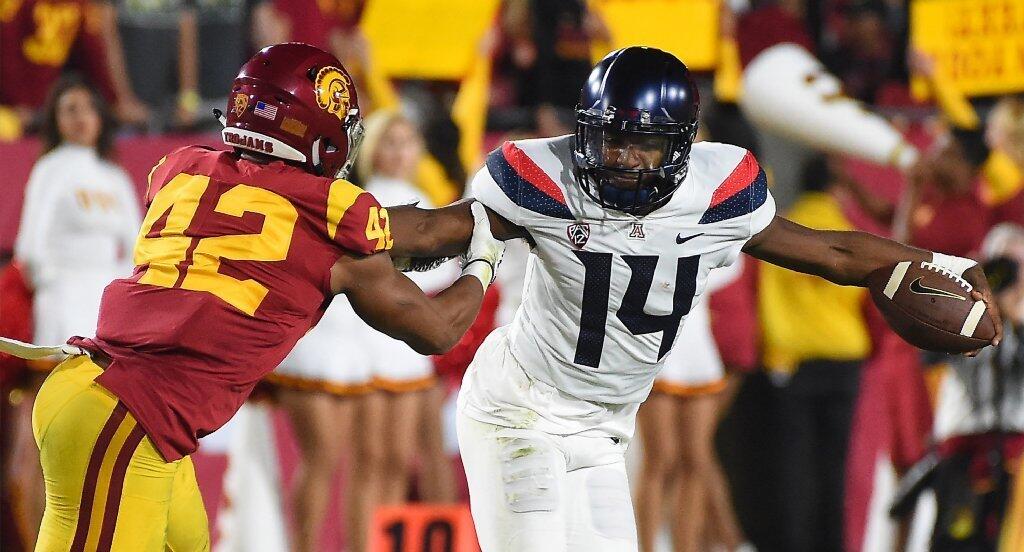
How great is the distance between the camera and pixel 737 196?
10.3 feet

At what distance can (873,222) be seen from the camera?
6152 mm

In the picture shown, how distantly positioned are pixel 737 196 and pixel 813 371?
2.76 meters

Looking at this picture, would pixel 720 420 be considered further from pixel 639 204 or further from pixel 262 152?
pixel 262 152

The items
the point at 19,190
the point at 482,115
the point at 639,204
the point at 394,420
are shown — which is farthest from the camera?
the point at 482,115

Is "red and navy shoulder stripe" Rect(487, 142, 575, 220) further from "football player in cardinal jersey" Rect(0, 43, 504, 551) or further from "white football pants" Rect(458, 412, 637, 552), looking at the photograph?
"white football pants" Rect(458, 412, 637, 552)

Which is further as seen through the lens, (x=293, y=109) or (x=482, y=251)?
(x=482, y=251)

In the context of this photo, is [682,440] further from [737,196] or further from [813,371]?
[737,196]

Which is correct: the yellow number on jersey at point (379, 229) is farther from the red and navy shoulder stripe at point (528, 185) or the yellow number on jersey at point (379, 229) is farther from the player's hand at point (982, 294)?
the player's hand at point (982, 294)

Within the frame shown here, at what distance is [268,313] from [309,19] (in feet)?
11.1

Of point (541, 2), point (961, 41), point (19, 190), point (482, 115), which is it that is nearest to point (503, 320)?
point (482, 115)

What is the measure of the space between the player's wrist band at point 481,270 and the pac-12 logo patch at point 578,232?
19 cm

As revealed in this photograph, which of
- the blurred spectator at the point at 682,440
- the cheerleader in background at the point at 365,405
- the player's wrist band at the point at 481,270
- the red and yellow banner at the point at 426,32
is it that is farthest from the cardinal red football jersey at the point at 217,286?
the red and yellow banner at the point at 426,32

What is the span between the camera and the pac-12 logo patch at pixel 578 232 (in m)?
3.10

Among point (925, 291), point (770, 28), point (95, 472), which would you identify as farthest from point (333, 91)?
point (770, 28)
